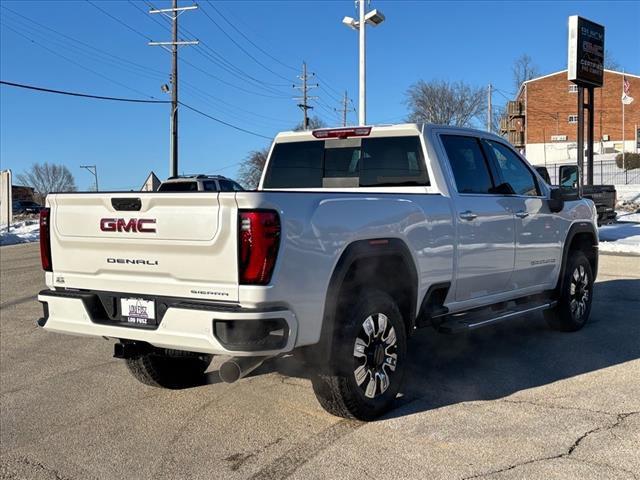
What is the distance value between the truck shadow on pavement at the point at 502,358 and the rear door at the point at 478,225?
68 centimetres

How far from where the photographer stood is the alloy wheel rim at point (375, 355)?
13.9 feet

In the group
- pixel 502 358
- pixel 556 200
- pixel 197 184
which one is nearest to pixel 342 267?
pixel 502 358

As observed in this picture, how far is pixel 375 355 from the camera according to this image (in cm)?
437

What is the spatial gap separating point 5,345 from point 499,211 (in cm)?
539

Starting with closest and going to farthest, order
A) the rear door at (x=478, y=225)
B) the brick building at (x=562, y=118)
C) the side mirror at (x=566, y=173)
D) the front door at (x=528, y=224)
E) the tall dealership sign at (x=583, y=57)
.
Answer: the rear door at (x=478, y=225) → the front door at (x=528, y=224) → the side mirror at (x=566, y=173) → the tall dealership sign at (x=583, y=57) → the brick building at (x=562, y=118)

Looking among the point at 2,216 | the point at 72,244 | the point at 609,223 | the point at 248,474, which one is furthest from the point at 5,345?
the point at 2,216

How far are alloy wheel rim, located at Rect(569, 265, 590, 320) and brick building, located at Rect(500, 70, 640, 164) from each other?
6089 cm

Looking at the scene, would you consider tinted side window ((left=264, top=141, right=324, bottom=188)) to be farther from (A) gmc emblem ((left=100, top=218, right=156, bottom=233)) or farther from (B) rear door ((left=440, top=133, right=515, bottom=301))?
(A) gmc emblem ((left=100, top=218, right=156, bottom=233))

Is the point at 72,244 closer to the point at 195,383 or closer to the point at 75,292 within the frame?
the point at 75,292

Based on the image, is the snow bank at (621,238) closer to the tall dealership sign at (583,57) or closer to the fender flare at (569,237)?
the tall dealership sign at (583,57)

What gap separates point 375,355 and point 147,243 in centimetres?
168

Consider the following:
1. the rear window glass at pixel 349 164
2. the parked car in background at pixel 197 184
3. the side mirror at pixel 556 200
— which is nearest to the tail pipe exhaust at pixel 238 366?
the rear window glass at pixel 349 164

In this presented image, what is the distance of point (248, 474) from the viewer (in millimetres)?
3607

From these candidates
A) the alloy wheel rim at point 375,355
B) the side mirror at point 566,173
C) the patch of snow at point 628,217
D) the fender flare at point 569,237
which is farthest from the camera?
Result: the patch of snow at point 628,217
